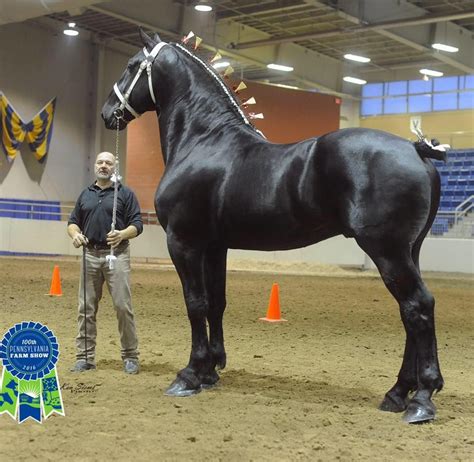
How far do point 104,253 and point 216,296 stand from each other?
112cm

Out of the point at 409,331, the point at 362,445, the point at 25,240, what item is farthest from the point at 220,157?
the point at 25,240

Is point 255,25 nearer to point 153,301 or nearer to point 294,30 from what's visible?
point 294,30

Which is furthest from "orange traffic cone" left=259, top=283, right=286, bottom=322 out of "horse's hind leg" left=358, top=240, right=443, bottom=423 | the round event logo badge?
the round event logo badge

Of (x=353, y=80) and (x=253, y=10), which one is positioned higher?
(x=253, y=10)

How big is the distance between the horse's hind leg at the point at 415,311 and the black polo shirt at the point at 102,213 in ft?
7.77

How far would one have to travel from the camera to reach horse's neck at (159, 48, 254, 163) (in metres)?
5.62

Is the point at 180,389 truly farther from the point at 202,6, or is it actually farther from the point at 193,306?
the point at 202,6

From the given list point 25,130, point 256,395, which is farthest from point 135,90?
point 25,130

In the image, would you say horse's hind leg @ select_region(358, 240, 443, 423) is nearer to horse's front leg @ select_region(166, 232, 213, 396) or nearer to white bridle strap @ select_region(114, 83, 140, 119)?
horse's front leg @ select_region(166, 232, 213, 396)

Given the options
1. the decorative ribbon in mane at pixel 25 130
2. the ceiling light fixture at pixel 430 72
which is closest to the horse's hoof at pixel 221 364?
the decorative ribbon in mane at pixel 25 130

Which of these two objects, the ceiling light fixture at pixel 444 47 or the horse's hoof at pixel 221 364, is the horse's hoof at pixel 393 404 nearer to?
the horse's hoof at pixel 221 364

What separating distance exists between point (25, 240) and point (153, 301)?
33.0ft

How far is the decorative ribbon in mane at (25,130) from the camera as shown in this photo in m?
21.4

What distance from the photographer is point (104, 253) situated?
20.3ft
